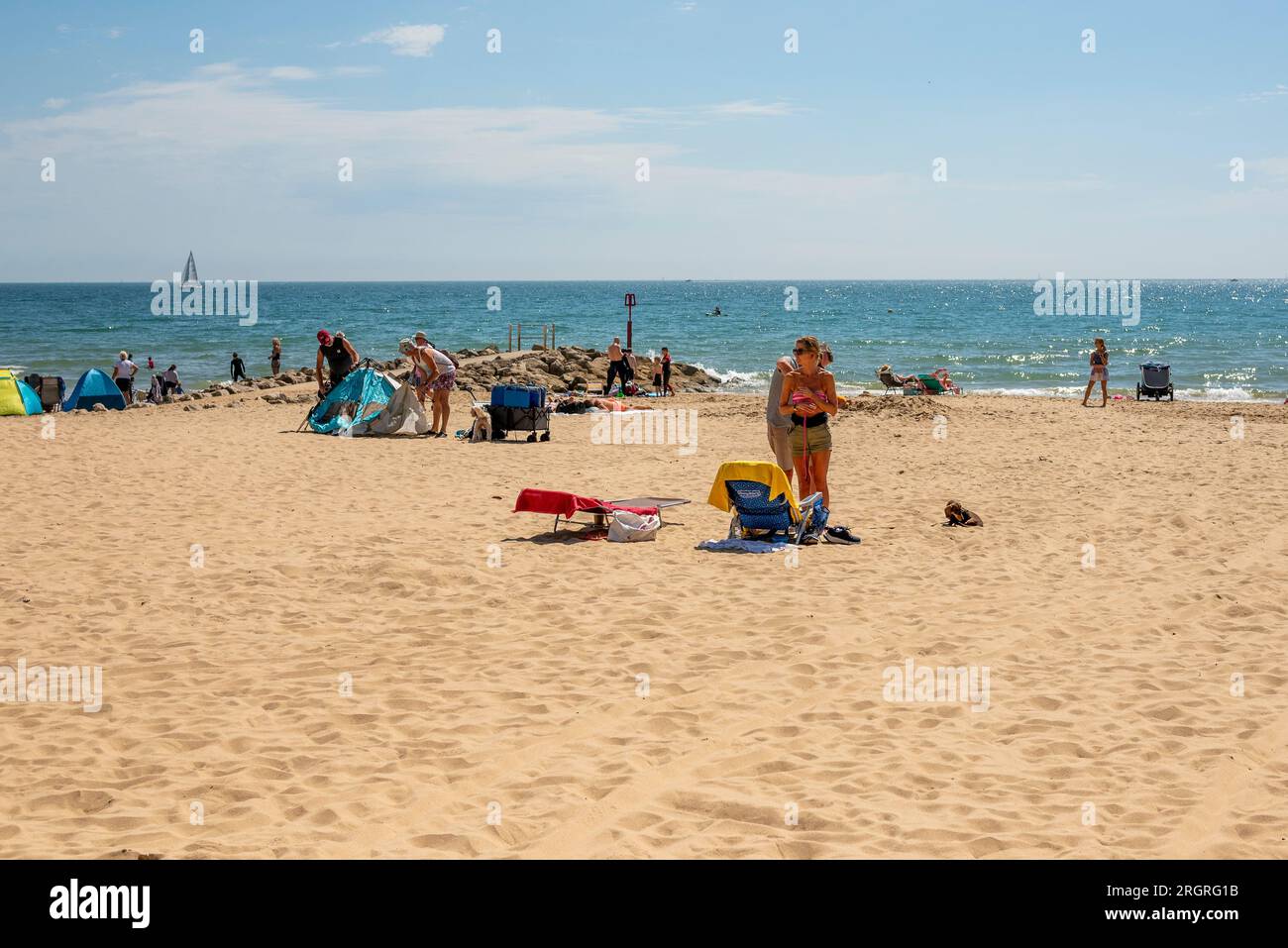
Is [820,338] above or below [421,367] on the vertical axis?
above

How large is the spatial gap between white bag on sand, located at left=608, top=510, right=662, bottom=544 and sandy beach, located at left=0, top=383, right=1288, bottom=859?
202 mm

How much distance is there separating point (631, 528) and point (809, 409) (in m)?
1.90

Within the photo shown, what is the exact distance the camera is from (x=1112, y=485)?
39.7 feet

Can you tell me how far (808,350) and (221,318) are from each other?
70.5 metres

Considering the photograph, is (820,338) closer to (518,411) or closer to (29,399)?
(518,411)

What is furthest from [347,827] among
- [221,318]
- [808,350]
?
[221,318]

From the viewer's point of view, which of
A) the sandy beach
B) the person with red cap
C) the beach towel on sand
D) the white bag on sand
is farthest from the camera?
the person with red cap

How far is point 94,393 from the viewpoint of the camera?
21.0m

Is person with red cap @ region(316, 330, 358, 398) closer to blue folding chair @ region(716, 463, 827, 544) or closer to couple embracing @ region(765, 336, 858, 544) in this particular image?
couple embracing @ region(765, 336, 858, 544)

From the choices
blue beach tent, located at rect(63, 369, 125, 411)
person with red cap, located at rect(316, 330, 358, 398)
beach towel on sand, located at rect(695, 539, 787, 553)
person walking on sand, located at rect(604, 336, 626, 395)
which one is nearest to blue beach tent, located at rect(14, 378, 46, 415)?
blue beach tent, located at rect(63, 369, 125, 411)

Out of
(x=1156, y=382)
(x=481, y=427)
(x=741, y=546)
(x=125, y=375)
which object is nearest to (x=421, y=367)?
(x=481, y=427)

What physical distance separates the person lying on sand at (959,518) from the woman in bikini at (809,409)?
133 cm

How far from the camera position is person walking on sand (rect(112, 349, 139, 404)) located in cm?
2241

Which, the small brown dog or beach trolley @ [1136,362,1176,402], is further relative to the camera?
beach trolley @ [1136,362,1176,402]
